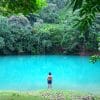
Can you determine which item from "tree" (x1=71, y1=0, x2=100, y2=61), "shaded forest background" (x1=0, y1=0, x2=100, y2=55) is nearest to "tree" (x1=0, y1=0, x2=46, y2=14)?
"tree" (x1=71, y1=0, x2=100, y2=61)

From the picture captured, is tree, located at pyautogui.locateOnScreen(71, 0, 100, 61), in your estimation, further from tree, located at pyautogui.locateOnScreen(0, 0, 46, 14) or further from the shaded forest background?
the shaded forest background

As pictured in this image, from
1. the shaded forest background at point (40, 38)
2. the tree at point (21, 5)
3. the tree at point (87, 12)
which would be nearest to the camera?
the tree at point (87, 12)

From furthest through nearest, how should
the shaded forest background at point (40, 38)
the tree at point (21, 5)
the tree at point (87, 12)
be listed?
the shaded forest background at point (40, 38) → the tree at point (21, 5) → the tree at point (87, 12)

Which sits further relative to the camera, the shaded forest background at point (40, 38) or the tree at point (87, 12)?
the shaded forest background at point (40, 38)

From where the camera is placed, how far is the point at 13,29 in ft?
136

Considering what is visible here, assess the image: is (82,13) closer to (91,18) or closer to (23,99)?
(91,18)

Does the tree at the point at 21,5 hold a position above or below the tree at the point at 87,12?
above

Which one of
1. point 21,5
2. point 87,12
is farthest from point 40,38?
point 87,12

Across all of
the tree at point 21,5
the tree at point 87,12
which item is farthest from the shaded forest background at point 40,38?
the tree at point 87,12

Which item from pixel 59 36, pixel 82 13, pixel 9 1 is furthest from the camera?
pixel 59 36

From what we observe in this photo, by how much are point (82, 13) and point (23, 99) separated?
629 cm

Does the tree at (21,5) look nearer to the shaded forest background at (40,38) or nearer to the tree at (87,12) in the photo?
the tree at (87,12)

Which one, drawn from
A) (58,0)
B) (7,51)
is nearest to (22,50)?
(7,51)

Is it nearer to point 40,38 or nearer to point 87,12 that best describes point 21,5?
point 87,12
